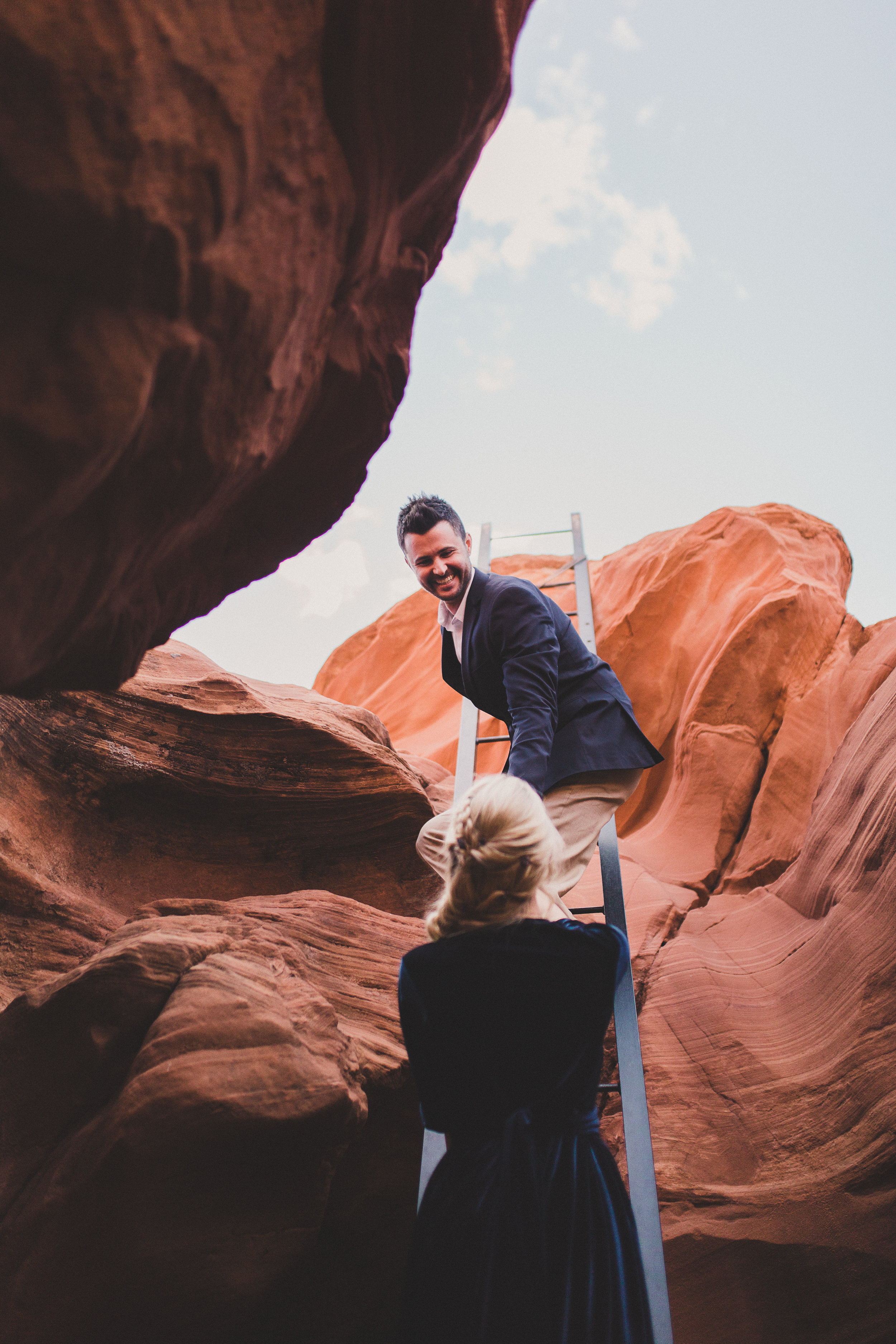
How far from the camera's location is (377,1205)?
3836 mm

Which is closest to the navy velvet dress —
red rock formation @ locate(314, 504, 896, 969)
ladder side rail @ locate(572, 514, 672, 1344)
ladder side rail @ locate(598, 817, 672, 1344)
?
ladder side rail @ locate(572, 514, 672, 1344)

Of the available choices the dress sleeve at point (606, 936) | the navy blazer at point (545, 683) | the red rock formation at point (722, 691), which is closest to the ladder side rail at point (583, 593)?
the navy blazer at point (545, 683)

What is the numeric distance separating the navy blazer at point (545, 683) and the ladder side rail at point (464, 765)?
400 mm

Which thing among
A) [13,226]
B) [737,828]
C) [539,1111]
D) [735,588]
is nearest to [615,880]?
[539,1111]

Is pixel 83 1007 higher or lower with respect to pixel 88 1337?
higher

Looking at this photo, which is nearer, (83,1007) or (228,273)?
(228,273)

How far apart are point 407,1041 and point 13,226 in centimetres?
210

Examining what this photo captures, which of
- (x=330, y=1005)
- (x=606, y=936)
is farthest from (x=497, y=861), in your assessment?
(x=330, y=1005)

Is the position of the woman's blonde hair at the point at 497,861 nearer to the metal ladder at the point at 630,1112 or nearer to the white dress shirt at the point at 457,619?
the metal ladder at the point at 630,1112

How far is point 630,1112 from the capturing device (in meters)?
3.35

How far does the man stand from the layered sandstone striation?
1987 mm

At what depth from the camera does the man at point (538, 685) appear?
3.55 metres

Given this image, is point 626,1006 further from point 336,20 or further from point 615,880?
point 336,20

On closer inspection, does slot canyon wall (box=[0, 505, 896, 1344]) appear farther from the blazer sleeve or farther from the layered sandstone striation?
the blazer sleeve
